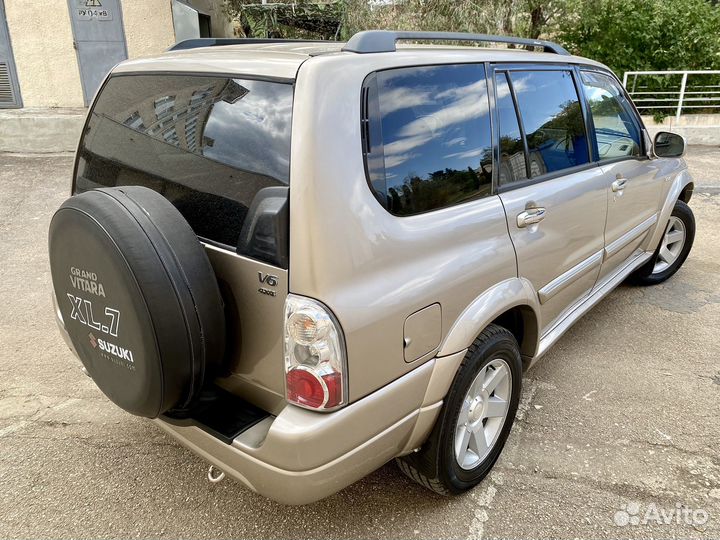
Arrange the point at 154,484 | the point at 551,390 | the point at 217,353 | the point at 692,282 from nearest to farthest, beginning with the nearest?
the point at 217,353, the point at 154,484, the point at 551,390, the point at 692,282

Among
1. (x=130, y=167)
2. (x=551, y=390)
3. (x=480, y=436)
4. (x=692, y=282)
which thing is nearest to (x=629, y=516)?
(x=480, y=436)

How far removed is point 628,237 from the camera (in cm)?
362

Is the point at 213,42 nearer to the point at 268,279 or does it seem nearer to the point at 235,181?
Result: the point at 235,181

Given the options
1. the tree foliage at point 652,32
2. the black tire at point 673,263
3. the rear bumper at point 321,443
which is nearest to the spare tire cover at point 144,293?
the rear bumper at point 321,443

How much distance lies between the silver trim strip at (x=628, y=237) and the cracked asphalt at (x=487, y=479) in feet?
→ 2.12

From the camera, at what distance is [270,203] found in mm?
1709

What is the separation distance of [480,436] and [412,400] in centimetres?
61

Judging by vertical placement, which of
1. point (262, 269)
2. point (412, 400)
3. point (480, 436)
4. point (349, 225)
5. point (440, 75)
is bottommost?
point (480, 436)

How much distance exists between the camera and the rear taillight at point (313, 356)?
5.47ft

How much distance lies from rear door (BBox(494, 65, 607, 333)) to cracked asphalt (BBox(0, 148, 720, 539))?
0.56 metres

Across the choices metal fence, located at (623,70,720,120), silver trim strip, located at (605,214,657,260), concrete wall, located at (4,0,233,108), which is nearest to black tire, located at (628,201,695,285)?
silver trim strip, located at (605,214,657,260)

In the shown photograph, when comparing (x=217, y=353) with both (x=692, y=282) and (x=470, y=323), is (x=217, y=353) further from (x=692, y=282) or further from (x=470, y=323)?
(x=692, y=282)

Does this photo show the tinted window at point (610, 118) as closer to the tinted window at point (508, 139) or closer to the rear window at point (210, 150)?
the tinted window at point (508, 139)

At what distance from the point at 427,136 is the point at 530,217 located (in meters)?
0.68
